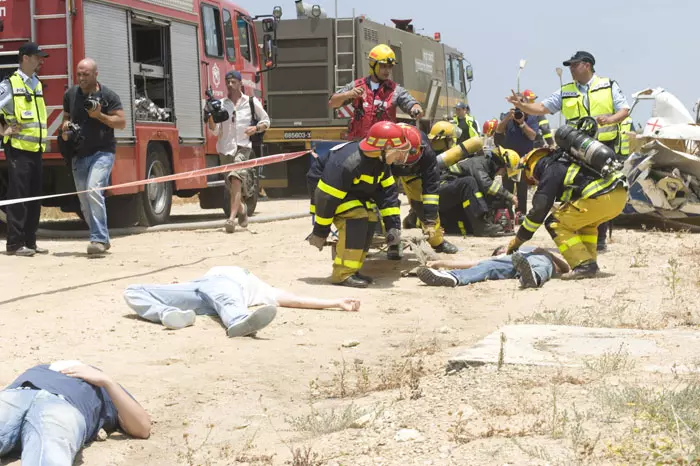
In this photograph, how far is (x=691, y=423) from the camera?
4270 millimetres

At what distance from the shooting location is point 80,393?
15.6ft

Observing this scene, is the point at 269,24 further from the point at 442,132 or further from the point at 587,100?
the point at 587,100

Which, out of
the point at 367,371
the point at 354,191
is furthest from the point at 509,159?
the point at 367,371

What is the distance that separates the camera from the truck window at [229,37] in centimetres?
1611

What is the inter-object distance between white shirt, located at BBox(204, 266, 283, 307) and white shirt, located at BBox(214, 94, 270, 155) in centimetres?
628

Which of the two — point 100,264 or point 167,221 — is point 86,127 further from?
point 167,221

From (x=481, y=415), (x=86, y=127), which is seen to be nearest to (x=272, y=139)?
(x=86, y=127)

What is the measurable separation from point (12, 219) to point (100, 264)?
1.06m

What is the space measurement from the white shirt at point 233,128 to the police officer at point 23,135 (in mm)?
3281

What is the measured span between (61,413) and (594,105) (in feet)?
24.8

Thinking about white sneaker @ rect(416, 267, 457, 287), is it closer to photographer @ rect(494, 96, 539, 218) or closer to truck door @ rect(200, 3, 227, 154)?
→ photographer @ rect(494, 96, 539, 218)

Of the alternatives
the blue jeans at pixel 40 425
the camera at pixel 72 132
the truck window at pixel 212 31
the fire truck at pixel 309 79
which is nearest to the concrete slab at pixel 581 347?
the blue jeans at pixel 40 425

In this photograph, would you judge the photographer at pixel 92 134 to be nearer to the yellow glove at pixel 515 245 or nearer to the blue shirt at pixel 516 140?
the yellow glove at pixel 515 245

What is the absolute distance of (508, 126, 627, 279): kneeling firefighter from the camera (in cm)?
939
